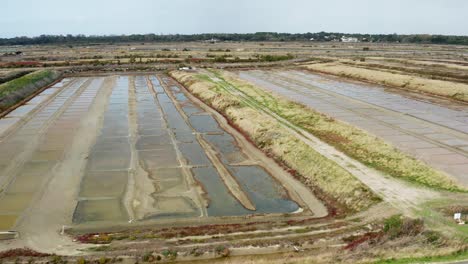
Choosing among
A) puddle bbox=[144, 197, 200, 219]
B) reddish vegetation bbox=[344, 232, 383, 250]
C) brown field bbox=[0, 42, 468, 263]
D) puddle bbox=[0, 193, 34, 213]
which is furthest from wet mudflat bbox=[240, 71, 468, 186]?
puddle bbox=[0, 193, 34, 213]

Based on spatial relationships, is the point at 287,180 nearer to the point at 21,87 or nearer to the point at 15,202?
the point at 15,202

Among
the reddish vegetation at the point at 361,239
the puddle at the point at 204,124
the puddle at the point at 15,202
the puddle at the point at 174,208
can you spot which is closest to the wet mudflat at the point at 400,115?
the reddish vegetation at the point at 361,239

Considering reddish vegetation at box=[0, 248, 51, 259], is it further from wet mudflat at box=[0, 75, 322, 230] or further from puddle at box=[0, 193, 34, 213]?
puddle at box=[0, 193, 34, 213]

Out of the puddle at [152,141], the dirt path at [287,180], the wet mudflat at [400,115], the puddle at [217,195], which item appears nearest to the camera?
the puddle at [217,195]

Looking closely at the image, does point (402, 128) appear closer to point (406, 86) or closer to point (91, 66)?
point (406, 86)

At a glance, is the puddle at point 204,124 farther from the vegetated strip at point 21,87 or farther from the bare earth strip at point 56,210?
the vegetated strip at point 21,87
